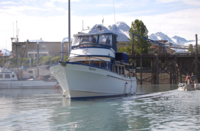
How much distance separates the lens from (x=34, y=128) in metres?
8.95

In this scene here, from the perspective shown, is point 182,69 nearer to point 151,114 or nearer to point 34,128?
point 151,114

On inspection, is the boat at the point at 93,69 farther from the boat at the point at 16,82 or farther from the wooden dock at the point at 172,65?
the wooden dock at the point at 172,65

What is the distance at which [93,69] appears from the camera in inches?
637

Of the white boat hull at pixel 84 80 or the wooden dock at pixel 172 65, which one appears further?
the wooden dock at pixel 172 65

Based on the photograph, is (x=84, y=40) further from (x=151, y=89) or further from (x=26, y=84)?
(x=26, y=84)

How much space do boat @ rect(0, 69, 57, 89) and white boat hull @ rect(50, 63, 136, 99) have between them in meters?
21.3

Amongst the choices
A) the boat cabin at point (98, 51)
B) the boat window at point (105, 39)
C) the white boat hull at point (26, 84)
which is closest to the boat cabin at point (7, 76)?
the white boat hull at point (26, 84)

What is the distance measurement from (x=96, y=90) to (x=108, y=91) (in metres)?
1.27

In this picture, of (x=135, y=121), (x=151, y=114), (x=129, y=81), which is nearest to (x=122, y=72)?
(x=129, y=81)

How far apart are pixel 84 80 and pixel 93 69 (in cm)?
93

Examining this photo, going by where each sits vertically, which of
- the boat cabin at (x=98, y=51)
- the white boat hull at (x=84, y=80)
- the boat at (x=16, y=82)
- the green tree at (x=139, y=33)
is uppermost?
the green tree at (x=139, y=33)

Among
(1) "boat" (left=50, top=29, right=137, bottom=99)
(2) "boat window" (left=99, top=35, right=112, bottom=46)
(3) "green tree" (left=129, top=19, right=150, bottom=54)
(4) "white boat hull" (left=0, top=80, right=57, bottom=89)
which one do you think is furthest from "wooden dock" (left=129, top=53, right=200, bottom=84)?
(2) "boat window" (left=99, top=35, right=112, bottom=46)

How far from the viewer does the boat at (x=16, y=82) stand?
37812 millimetres

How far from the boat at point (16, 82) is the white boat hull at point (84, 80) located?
2133 cm
